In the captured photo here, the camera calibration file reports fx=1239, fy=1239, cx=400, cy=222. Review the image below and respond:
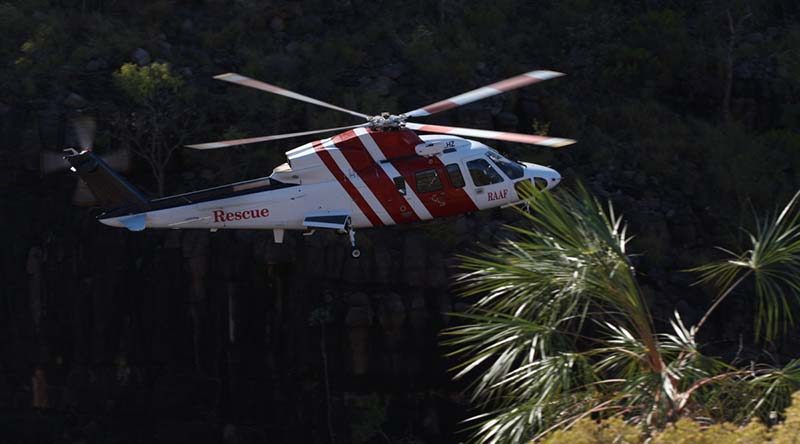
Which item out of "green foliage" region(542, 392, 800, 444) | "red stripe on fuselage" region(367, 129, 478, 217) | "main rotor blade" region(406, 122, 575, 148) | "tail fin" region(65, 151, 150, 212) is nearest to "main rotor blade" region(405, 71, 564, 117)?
"main rotor blade" region(406, 122, 575, 148)

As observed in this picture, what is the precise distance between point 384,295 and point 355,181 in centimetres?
351

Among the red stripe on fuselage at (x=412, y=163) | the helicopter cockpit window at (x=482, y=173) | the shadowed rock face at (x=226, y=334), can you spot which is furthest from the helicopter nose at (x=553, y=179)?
the shadowed rock face at (x=226, y=334)

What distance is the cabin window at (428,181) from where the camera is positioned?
23203 mm

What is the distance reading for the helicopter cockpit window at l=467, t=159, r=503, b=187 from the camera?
23.4 meters

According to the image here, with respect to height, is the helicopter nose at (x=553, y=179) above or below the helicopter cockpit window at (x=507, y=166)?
below

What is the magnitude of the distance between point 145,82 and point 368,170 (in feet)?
24.0

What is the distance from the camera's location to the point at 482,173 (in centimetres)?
2347

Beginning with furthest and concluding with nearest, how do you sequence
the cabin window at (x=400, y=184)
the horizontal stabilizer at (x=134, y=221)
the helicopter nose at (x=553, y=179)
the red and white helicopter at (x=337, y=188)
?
1. the helicopter nose at (x=553, y=179)
2. the cabin window at (x=400, y=184)
3. the red and white helicopter at (x=337, y=188)
4. the horizontal stabilizer at (x=134, y=221)

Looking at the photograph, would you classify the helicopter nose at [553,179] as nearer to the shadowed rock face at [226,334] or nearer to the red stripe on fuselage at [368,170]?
the red stripe on fuselage at [368,170]

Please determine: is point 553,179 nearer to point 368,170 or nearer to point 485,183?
point 485,183

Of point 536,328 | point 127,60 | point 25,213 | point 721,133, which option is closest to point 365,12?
point 127,60

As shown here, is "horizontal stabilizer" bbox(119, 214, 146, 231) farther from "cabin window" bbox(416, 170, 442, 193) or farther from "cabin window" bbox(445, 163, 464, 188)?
"cabin window" bbox(445, 163, 464, 188)

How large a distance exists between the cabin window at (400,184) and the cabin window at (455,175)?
0.87 m

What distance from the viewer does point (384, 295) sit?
25734 mm
